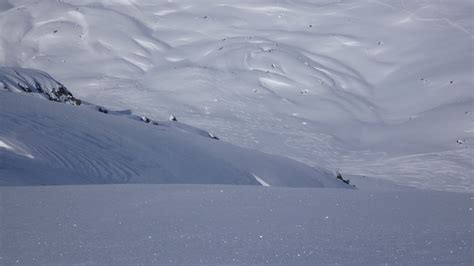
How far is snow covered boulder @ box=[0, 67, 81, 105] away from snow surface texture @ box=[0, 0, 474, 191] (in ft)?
9.30

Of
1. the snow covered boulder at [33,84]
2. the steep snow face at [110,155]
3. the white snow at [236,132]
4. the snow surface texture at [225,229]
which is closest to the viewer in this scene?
the snow surface texture at [225,229]

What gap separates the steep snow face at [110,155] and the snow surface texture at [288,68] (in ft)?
9.42

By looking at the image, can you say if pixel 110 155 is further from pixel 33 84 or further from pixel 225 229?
pixel 225 229

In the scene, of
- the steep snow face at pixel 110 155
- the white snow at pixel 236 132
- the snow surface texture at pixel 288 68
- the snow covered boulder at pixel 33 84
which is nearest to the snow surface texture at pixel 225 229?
the white snow at pixel 236 132

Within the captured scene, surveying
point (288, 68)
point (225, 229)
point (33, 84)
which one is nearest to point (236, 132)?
point (288, 68)

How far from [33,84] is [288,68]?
637cm

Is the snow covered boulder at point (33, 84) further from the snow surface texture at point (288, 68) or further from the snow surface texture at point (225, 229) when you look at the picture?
the snow surface texture at point (225, 229)

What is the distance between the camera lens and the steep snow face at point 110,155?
4.27 meters

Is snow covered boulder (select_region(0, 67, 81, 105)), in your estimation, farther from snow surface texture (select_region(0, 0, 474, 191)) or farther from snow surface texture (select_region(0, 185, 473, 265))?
snow surface texture (select_region(0, 185, 473, 265))

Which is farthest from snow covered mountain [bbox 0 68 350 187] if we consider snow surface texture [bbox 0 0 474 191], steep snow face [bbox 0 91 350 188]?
snow surface texture [bbox 0 0 474 191]

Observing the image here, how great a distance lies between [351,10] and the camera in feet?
47.1

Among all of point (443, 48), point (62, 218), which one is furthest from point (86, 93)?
point (62, 218)

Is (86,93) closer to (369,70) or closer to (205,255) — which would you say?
(369,70)

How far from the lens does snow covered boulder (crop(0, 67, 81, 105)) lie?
268 inches
